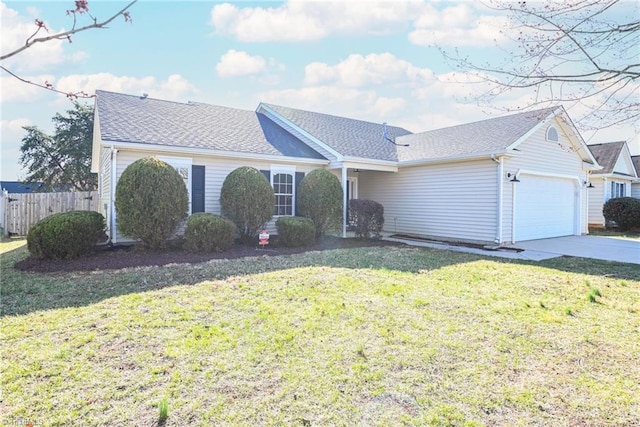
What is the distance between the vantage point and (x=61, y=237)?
770 cm

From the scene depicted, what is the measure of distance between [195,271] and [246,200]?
3.65 metres

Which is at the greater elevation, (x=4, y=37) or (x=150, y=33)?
(x=150, y=33)

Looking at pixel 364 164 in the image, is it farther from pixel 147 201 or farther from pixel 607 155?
pixel 607 155

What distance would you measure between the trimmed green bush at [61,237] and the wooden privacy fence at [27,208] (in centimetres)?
717

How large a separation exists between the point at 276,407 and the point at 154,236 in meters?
7.28

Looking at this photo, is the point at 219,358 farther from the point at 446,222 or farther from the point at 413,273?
the point at 446,222

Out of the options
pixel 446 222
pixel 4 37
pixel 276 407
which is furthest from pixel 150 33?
pixel 446 222

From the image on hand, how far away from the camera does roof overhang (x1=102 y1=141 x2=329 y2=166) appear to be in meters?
9.45

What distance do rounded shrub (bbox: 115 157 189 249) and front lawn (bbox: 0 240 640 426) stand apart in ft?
7.62

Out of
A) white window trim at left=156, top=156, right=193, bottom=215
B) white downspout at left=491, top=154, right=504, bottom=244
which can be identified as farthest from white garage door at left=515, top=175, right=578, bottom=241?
white window trim at left=156, top=156, right=193, bottom=215

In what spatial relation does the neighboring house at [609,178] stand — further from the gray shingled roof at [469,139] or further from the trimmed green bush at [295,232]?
the trimmed green bush at [295,232]

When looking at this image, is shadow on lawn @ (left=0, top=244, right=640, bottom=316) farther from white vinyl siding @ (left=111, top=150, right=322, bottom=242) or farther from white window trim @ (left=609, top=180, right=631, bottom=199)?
white window trim @ (left=609, top=180, right=631, bottom=199)

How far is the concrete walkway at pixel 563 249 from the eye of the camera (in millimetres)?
9750

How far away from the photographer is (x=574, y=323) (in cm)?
454
